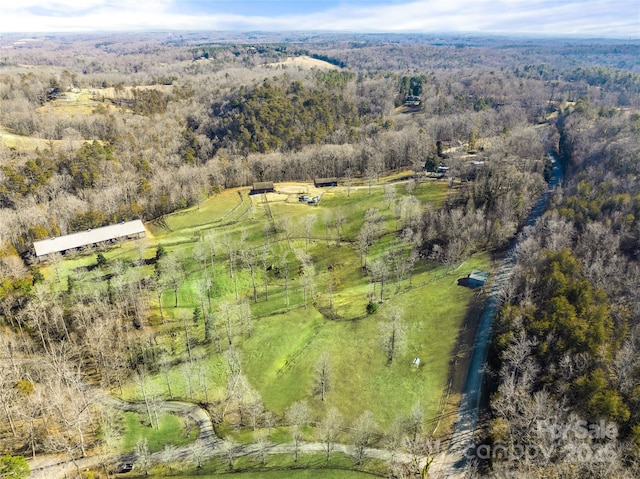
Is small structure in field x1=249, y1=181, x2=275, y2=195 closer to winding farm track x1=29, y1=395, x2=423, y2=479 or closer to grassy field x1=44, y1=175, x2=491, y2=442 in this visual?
grassy field x1=44, y1=175, x2=491, y2=442

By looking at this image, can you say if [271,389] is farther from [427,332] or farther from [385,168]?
[385,168]

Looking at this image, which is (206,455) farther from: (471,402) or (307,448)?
(471,402)

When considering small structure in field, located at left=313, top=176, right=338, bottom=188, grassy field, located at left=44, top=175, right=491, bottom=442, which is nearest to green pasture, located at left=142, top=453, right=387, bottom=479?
grassy field, located at left=44, top=175, right=491, bottom=442

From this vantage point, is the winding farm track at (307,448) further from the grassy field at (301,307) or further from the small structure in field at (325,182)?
the small structure in field at (325,182)

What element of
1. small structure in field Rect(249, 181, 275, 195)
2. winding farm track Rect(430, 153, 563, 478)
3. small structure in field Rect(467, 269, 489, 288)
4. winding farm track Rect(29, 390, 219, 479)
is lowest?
winding farm track Rect(29, 390, 219, 479)

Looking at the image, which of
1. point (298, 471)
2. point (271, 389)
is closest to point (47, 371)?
point (271, 389)

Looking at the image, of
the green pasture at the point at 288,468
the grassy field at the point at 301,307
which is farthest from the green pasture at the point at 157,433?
the grassy field at the point at 301,307
